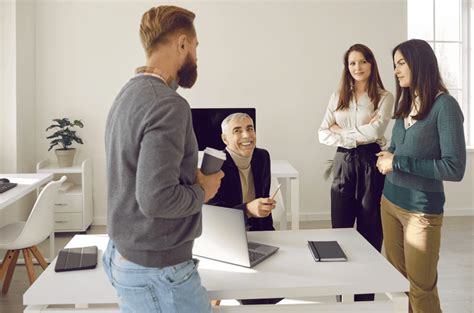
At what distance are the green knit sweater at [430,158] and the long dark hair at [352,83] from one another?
0.59m

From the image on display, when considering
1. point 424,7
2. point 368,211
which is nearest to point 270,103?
point 424,7

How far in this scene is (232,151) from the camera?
234cm

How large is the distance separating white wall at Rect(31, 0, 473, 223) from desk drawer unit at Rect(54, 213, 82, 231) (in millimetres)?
525

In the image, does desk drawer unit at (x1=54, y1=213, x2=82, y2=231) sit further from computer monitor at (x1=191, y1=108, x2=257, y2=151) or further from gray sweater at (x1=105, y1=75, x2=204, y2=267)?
gray sweater at (x1=105, y1=75, x2=204, y2=267)

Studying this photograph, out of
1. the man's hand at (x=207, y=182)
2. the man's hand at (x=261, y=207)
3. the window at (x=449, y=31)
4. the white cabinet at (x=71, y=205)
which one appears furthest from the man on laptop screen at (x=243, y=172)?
the window at (x=449, y=31)

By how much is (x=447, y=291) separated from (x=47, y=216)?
2672mm

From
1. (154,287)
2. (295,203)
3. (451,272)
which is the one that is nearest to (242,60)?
(295,203)

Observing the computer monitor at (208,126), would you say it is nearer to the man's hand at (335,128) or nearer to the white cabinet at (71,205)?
the white cabinet at (71,205)

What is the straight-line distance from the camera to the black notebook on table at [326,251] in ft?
5.70

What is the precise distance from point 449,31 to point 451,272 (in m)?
3.19

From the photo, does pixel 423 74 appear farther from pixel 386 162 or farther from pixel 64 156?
pixel 64 156

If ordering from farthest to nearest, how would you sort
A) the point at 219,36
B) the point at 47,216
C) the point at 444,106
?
the point at 219,36 < the point at 47,216 < the point at 444,106

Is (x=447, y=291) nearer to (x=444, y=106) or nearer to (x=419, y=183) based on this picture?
(x=419, y=183)

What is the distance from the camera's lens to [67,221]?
180 inches
